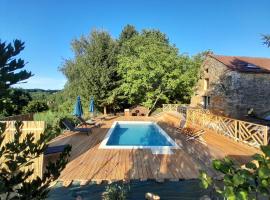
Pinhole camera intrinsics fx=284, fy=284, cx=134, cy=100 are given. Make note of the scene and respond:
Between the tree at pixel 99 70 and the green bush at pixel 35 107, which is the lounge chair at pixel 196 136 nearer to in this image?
the tree at pixel 99 70

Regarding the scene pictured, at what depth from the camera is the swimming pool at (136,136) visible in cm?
1282

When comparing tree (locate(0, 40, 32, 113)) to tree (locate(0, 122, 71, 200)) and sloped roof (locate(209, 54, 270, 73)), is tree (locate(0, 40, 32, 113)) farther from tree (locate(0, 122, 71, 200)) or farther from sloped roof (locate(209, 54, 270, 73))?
sloped roof (locate(209, 54, 270, 73))

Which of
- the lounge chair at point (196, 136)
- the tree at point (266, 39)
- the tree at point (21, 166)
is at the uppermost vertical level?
the tree at point (266, 39)

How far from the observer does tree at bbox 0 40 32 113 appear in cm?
188

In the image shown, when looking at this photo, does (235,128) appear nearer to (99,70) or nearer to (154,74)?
(154,74)

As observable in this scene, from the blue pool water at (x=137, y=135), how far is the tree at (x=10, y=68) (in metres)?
10.8

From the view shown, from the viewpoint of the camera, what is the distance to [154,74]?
2628 cm

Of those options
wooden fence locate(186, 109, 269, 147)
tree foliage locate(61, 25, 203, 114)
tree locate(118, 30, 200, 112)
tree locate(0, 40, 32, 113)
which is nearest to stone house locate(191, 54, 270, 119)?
tree locate(118, 30, 200, 112)

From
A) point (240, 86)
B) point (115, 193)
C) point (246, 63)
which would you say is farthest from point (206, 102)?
point (115, 193)

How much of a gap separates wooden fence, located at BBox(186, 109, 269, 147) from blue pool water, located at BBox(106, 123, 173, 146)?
120 inches

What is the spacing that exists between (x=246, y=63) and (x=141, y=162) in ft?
63.5

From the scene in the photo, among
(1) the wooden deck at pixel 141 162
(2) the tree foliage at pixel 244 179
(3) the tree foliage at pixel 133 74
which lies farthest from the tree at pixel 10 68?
(3) the tree foliage at pixel 133 74

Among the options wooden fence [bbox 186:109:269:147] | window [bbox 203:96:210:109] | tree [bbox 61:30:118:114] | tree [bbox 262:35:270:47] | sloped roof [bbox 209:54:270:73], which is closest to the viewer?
tree [bbox 262:35:270:47]

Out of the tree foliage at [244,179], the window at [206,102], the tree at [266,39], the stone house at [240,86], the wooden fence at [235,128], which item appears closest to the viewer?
the tree foliage at [244,179]
